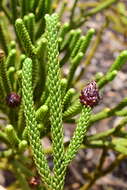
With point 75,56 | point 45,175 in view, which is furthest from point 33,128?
point 75,56

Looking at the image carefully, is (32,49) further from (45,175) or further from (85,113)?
(45,175)

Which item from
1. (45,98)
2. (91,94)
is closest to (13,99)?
(45,98)

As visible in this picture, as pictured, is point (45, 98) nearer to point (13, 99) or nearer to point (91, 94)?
point (13, 99)

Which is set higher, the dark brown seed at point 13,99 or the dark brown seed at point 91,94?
the dark brown seed at point 13,99

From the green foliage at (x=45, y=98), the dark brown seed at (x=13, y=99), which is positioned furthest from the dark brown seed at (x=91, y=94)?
the dark brown seed at (x=13, y=99)

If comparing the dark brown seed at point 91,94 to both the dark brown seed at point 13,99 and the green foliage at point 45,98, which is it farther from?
the dark brown seed at point 13,99

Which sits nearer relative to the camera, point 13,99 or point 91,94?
point 91,94

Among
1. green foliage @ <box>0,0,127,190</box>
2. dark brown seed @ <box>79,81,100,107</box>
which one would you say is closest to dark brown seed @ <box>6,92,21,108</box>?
green foliage @ <box>0,0,127,190</box>

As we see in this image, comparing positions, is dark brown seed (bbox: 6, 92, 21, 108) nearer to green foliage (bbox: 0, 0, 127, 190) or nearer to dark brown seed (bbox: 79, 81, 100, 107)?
green foliage (bbox: 0, 0, 127, 190)
